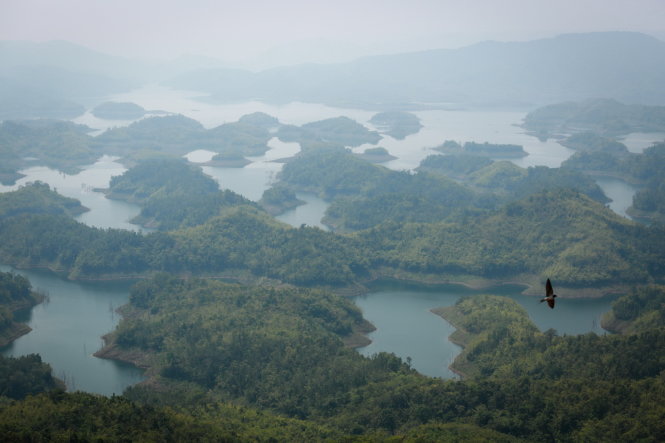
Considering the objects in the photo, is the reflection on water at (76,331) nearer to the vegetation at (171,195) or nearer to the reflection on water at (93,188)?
the vegetation at (171,195)

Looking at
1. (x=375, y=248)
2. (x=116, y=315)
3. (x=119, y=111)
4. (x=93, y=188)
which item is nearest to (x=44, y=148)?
(x=93, y=188)

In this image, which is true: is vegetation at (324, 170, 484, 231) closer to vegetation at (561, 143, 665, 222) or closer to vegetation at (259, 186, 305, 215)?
vegetation at (259, 186, 305, 215)

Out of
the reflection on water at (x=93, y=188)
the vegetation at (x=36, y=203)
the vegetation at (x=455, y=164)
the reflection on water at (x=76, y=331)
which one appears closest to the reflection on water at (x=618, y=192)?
the vegetation at (x=455, y=164)

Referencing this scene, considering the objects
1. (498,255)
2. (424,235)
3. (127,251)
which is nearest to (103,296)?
(127,251)

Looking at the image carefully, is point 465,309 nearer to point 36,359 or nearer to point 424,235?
point 424,235

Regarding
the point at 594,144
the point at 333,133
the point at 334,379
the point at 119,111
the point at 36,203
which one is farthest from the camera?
the point at 119,111

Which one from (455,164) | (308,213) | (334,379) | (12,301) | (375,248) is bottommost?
(308,213)

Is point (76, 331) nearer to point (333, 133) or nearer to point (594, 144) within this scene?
point (333, 133)

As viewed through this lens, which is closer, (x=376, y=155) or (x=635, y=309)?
(x=635, y=309)
